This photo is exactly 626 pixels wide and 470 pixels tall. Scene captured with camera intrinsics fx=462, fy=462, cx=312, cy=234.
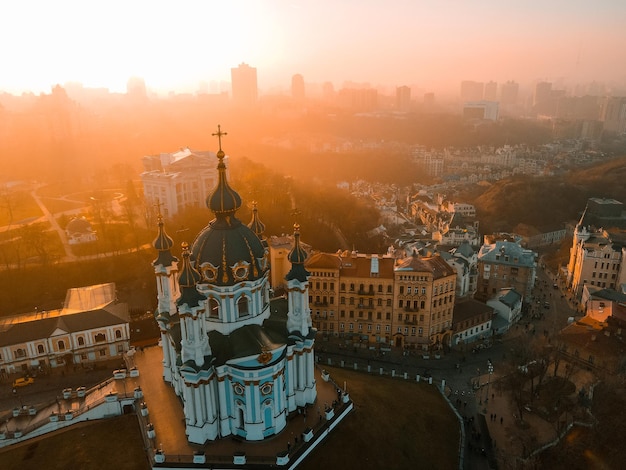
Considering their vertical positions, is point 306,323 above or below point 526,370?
above

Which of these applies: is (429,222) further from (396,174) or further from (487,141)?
(487,141)

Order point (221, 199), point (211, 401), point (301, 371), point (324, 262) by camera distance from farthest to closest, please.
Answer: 1. point (324, 262)
2. point (301, 371)
3. point (221, 199)
4. point (211, 401)

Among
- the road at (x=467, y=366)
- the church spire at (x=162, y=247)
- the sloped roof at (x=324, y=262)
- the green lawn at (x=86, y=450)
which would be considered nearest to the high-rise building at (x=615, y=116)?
the road at (x=467, y=366)

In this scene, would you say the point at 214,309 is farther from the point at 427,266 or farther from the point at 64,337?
the point at 427,266

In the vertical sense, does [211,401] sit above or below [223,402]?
above

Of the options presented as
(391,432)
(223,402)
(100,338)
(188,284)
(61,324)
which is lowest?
(391,432)

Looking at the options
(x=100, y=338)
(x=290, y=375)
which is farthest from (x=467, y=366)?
(x=100, y=338)

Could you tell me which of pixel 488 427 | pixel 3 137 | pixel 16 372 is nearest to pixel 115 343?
pixel 16 372
